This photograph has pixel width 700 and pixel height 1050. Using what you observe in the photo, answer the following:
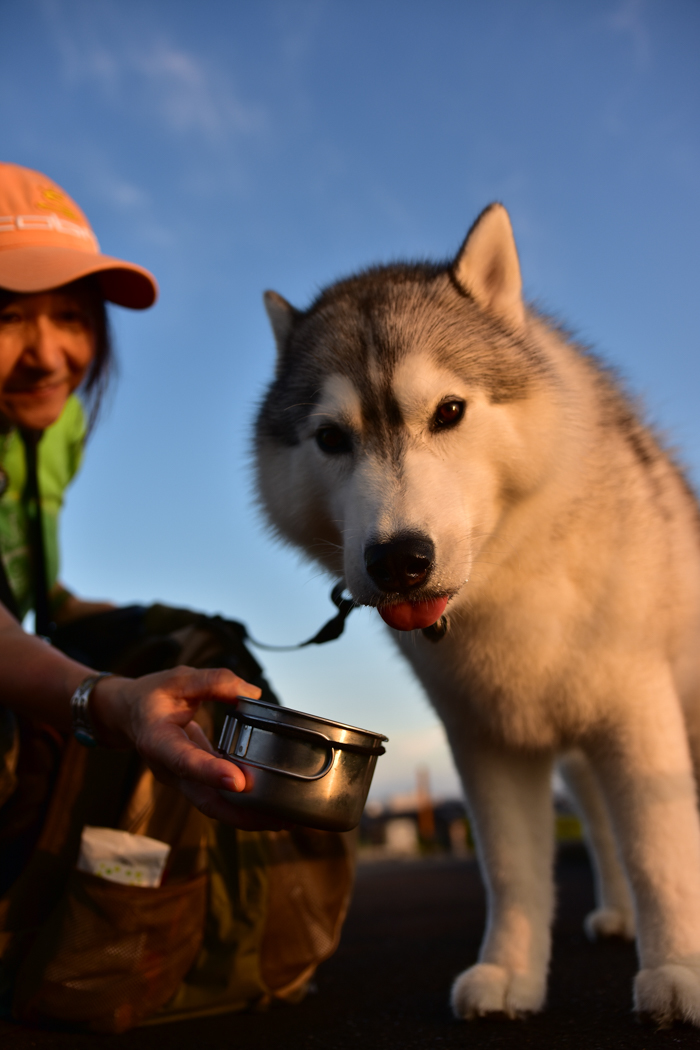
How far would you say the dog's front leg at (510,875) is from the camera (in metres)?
2.21

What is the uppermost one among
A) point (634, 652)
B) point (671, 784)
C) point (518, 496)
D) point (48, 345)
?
point (48, 345)

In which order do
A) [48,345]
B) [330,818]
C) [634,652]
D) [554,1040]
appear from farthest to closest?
[48,345], [634,652], [554,1040], [330,818]

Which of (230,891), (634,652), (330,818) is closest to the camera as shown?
(330,818)

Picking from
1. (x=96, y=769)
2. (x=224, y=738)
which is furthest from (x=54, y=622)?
(x=224, y=738)

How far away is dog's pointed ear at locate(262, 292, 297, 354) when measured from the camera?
10.2 feet

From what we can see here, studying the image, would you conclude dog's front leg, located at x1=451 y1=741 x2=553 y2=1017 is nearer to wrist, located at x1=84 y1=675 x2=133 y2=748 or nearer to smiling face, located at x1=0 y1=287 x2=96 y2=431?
wrist, located at x1=84 y1=675 x2=133 y2=748

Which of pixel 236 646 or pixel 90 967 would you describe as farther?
pixel 236 646

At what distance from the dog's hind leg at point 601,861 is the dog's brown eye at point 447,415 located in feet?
5.41

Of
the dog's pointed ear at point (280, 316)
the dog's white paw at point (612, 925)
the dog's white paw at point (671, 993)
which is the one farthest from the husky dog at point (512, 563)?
the dog's white paw at point (612, 925)

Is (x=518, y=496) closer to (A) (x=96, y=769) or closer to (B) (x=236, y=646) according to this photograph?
(B) (x=236, y=646)

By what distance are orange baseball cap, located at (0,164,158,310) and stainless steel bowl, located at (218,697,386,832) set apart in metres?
1.79

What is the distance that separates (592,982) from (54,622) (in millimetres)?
2443

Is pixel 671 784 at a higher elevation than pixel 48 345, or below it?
below

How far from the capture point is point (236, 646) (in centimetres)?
262
